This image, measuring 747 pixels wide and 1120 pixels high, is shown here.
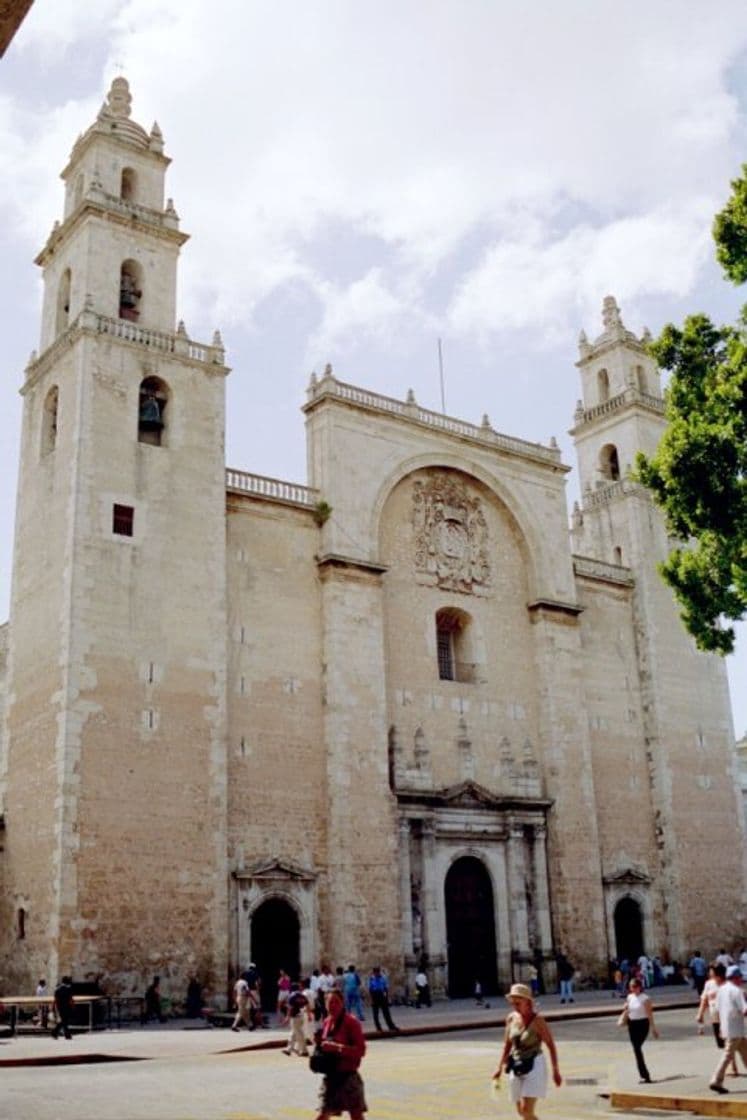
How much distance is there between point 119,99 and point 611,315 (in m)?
19.2

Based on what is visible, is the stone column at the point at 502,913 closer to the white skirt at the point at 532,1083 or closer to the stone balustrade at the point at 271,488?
the stone balustrade at the point at 271,488

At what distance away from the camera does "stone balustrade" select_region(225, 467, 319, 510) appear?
28.7m

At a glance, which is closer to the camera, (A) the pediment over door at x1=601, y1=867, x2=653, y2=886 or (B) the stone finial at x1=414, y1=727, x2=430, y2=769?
(B) the stone finial at x1=414, y1=727, x2=430, y2=769

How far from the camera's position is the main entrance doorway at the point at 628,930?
32.5 meters

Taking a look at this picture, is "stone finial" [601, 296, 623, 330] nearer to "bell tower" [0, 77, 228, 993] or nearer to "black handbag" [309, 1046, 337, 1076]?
"bell tower" [0, 77, 228, 993]

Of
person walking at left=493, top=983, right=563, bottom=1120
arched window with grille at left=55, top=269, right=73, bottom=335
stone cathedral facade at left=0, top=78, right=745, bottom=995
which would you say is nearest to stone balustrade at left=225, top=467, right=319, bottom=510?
stone cathedral facade at left=0, top=78, right=745, bottom=995

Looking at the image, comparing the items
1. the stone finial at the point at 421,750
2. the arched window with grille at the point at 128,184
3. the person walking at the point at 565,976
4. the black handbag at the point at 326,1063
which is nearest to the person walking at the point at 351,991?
the person walking at the point at 565,976

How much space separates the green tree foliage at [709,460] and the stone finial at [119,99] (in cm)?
2067

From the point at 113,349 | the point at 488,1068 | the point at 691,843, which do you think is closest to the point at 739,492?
the point at 488,1068

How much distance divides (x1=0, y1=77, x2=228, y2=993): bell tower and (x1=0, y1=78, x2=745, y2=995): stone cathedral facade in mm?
68

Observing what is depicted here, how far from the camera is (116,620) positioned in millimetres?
24891

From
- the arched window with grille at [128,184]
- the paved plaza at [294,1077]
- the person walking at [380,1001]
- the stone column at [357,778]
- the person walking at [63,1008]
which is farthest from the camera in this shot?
the arched window with grille at [128,184]

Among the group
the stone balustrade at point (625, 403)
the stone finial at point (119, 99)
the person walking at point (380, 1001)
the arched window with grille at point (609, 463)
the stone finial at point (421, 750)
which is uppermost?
the stone finial at point (119, 99)

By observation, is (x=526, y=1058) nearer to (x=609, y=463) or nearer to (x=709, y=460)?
(x=709, y=460)
